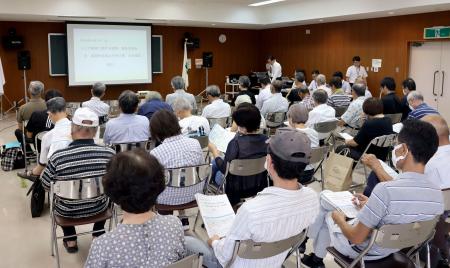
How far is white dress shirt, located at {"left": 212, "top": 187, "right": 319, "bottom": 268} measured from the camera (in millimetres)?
1943

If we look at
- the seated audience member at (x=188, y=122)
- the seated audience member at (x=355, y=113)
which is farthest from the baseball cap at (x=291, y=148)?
the seated audience member at (x=355, y=113)

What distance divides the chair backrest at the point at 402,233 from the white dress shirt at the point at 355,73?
10.1m

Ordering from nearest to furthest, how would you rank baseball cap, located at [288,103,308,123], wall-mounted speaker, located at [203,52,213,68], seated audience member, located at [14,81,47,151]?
baseball cap, located at [288,103,308,123]
seated audience member, located at [14,81,47,151]
wall-mounted speaker, located at [203,52,213,68]

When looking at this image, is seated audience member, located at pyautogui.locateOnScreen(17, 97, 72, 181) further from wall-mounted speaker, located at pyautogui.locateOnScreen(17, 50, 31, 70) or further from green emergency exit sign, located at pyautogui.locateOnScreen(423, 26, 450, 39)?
green emergency exit sign, located at pyautogui.locateOnScreen(423, 26, 450, 39)

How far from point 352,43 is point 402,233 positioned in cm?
1105

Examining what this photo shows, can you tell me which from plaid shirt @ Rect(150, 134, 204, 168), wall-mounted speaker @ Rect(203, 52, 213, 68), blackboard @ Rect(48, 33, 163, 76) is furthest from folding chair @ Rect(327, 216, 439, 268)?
wall-mounted speaker @ Rect(203, 52, 213, 68)

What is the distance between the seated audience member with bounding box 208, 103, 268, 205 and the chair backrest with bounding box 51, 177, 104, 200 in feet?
3.60

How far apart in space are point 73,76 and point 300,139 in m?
11.1

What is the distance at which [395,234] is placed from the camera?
86.8 inches

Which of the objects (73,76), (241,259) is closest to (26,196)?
(241,259)

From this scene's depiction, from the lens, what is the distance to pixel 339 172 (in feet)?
12.1

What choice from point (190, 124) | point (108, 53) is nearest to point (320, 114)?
point (190, 124)

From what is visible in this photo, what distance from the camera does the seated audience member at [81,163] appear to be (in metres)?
3.03

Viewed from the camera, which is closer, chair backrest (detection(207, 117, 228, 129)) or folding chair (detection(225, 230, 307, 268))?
folding chair (detection(225, 230, 307, 268))
